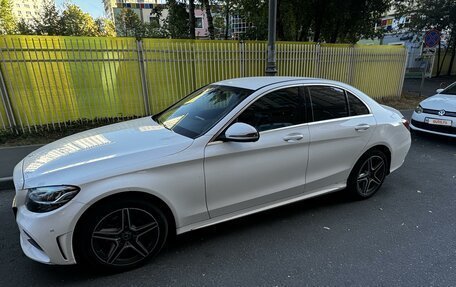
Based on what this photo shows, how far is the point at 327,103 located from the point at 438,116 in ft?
14.7

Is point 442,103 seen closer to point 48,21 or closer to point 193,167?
point 193,167

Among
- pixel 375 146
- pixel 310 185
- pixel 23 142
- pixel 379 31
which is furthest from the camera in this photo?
pixel 379 31

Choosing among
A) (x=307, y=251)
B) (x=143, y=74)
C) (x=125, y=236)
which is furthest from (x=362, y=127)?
(x=143, y=74)

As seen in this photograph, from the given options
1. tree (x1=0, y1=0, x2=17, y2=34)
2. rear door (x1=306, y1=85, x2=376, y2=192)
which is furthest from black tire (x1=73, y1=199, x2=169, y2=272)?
tree (x1=0, y1=0, x2=17, y2=34)

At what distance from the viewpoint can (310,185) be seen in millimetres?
3406

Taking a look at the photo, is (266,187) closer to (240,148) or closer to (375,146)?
(240,148)

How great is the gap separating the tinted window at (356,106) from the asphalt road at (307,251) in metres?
1.18

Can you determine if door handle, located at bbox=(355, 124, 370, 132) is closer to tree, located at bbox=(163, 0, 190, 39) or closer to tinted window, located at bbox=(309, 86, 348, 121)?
tinted window, located at bbox=(309, 86, 348, 121)

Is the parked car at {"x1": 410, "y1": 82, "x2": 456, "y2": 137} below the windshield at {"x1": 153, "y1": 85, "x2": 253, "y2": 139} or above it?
below

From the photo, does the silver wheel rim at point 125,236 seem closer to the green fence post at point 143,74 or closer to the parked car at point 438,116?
the green fence post at point 143,74

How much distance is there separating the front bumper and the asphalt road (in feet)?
1.01

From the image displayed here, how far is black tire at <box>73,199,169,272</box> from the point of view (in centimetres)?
235

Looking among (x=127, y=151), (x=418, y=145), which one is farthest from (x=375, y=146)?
(x=418, y=145)

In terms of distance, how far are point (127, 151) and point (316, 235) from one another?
2.12 metres
